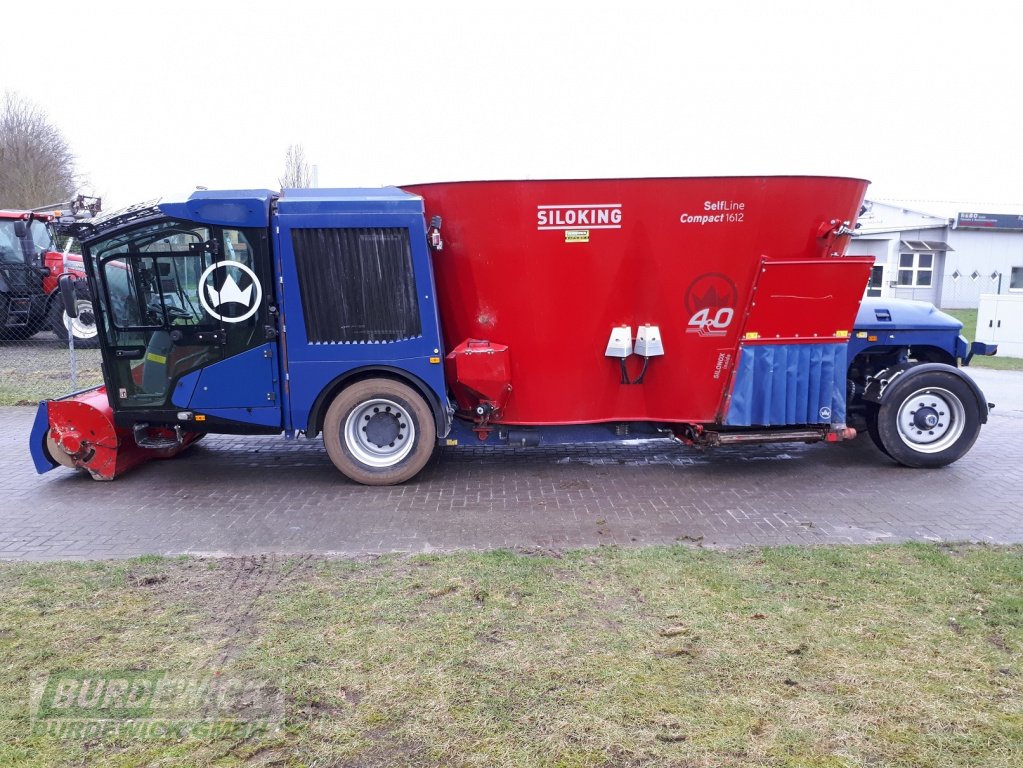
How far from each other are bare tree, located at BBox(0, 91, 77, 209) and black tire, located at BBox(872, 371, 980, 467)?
3264cm

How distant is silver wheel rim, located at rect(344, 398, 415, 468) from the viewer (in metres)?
Answer: 7.13

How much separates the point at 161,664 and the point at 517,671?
5.74 ft

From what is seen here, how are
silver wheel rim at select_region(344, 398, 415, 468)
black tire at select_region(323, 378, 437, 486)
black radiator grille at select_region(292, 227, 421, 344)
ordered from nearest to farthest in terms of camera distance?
1. black radiator grille at select_region(292, 227, 421, 344)
2. black tire at select_region(323, 378, 437, 486)
3. silver wheel rim at select_region(344, 398, 415, 468)

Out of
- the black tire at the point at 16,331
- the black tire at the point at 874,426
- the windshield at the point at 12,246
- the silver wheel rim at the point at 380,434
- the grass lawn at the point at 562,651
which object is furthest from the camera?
the black tire at the point at 16,331

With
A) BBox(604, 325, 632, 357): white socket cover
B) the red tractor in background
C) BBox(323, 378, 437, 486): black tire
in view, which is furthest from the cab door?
the red tractor in background

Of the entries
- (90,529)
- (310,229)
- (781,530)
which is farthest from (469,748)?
(310,229)

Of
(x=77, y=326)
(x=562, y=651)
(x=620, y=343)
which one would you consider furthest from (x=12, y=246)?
(x=562, y=651)

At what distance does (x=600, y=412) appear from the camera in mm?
7316

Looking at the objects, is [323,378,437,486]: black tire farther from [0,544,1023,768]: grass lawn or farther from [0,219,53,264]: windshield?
[0,219,53,264]: windshield

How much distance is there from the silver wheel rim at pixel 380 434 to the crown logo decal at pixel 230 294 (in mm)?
1370

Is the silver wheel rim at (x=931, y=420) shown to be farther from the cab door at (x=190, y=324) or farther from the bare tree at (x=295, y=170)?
the bare tree at (x=295, y=170)

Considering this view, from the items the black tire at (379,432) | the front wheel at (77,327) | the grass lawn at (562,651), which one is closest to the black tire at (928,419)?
the grass lawn at (562,651)

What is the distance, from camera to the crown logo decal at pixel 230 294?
6.77 meters

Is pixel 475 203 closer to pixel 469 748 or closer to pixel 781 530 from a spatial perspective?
pixel 781 530
